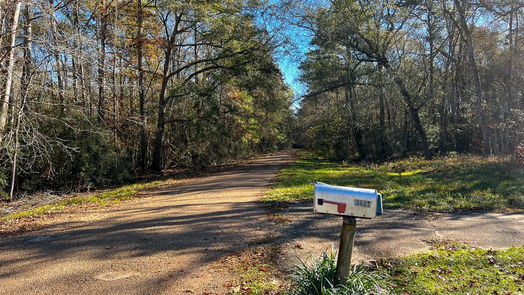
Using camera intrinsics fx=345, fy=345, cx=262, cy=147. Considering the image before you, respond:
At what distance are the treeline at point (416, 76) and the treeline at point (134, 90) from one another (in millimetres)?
4115

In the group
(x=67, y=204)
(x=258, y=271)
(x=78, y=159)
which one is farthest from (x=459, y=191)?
(x=78, y=159)

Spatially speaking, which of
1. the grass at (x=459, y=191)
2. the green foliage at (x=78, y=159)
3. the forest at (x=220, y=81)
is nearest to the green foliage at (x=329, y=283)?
the grass at (x=459, y=191)

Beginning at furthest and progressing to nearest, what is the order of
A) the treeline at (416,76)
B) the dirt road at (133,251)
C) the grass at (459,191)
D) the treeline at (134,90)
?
1. the treeline at (416,76)
2. the treeline at (134,90)
3. the grass at (459,191)
4. the dirt road at (133,251)

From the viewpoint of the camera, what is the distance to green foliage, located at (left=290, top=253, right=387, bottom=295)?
304cm

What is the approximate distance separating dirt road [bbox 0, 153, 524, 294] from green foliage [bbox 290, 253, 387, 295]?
0.96 meters

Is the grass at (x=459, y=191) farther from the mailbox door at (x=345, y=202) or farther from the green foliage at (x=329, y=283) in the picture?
the mailbox door at (x=345, y=202)

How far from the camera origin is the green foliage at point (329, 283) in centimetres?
304

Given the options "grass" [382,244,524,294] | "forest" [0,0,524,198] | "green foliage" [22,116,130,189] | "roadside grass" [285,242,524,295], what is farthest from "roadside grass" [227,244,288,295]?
"green foliage" [22,116,130,189]

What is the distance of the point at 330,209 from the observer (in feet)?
9.22

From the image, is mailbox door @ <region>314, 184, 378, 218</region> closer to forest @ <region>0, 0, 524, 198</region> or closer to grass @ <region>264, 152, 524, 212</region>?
grass @ <region>264, 152, 524, 212</region>

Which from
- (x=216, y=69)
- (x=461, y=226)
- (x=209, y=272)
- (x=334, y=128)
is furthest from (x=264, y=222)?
(x=334, y=128)

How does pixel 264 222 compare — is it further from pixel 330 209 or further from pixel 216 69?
pixel 216 69

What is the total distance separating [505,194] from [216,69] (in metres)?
16.2

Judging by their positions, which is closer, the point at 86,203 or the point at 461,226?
the point at 461,226
